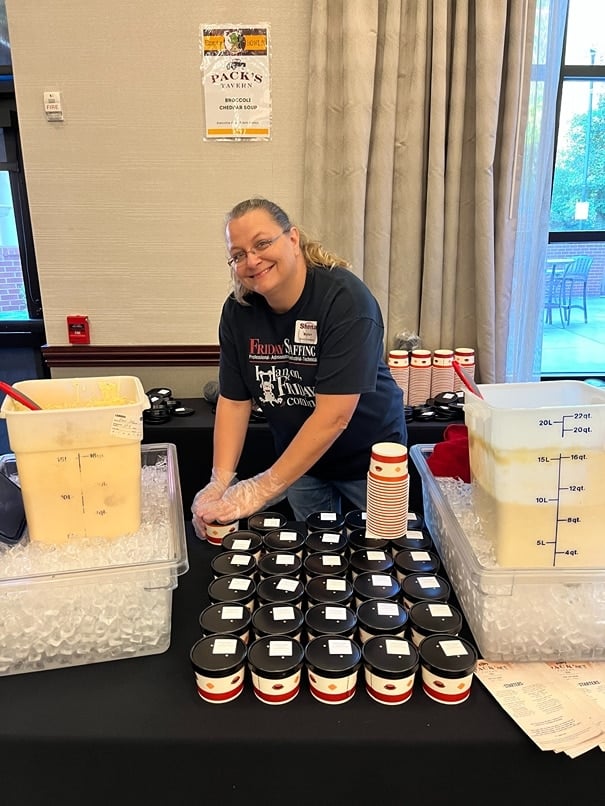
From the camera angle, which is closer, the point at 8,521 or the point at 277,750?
the point at 277,750

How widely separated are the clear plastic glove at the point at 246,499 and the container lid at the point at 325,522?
0.51ft

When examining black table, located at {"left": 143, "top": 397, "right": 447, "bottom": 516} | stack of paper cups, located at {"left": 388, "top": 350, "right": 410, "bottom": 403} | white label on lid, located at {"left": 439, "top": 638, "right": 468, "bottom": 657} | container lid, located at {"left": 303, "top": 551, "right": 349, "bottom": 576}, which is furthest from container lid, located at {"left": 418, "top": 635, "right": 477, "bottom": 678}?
stack of paper cups, located at {"left": 388, "top": 350, "right": 410, "bottom": 403}

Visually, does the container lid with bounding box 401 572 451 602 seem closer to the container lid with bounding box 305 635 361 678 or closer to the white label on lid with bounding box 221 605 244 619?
→ the container lid with bounding box 305 635 361 678


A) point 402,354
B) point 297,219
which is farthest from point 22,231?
point 402,354

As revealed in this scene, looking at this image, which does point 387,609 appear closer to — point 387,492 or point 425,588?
point 425,588

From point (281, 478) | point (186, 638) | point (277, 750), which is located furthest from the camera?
point (281, 478)

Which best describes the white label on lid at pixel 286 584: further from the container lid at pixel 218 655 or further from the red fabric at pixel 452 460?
the red fabric at pixel 452 460

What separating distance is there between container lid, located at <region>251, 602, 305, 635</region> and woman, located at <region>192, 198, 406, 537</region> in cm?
33

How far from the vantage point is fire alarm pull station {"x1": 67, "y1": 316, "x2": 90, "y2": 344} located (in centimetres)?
257

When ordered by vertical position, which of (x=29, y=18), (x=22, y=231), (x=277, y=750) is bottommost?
(x=277, y=750)

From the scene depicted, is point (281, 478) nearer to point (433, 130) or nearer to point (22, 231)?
point (433, 130)

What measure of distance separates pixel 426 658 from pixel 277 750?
0.24 metres

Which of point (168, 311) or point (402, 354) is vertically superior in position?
point (168, 311)

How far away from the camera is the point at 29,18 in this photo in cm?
228
